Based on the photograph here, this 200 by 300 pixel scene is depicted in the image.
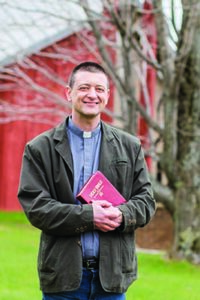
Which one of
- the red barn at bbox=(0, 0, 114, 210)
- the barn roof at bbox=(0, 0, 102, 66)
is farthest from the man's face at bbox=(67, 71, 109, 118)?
the red barn at bbox=(0, 0, 114, 210)

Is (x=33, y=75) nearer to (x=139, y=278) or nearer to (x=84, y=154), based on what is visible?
(x=139, y=278)

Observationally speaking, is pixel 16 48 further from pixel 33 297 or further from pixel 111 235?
pixel 111 235

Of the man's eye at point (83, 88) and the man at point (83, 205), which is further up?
the man's eye at point (83, 88)

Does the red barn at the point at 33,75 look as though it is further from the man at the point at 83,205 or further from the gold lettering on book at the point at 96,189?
the gold lettering on book at the point at 96,189

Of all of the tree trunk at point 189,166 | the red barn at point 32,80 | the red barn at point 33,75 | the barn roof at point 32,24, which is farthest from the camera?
the red barn at point 32,80

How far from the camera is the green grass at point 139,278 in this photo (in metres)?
8.23

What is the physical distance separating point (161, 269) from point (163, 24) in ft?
11.0

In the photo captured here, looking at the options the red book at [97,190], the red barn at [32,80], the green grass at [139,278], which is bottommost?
the green grass at [139,278]

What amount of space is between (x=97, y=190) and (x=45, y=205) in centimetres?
27

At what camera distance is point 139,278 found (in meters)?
9.66

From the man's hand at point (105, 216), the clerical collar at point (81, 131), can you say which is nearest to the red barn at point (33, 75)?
the clerical collar at point (81, 131)

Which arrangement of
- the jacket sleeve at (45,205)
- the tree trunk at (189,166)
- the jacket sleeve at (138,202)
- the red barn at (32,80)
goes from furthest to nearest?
the red barn at (32,80), the tree trunk at (189,166), the jacket sleeve at (138,202), the jacket sleeve at (45,205)

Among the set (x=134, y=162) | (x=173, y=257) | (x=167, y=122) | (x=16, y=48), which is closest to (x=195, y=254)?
(x=173, y=257)

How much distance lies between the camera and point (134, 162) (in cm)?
424
